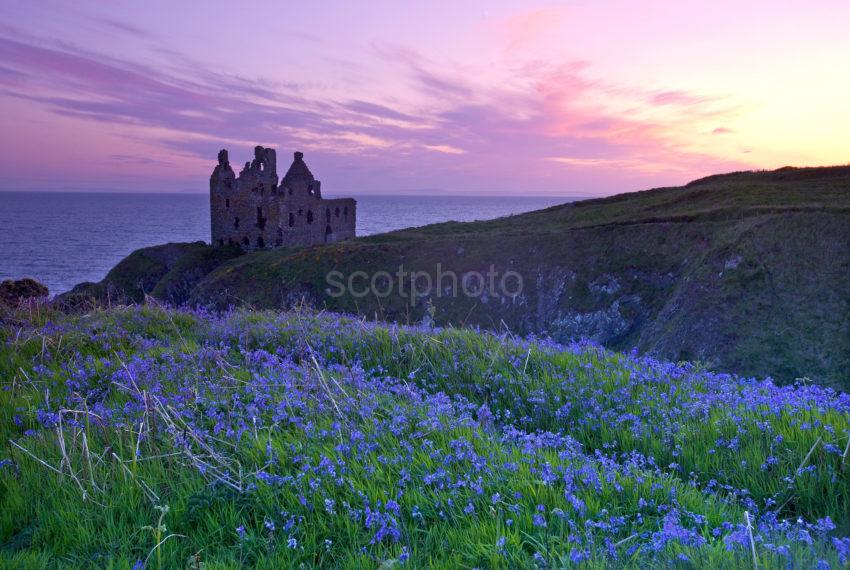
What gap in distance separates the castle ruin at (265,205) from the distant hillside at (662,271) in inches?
659

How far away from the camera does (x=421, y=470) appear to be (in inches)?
184

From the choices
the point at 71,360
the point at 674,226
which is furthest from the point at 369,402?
the point at 674,226

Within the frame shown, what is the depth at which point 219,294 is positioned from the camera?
54812mm

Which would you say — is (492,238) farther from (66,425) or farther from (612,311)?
(66,425)

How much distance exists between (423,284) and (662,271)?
1825 cm

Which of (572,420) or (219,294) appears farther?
(219,294)

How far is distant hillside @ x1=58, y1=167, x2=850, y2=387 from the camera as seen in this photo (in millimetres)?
23531

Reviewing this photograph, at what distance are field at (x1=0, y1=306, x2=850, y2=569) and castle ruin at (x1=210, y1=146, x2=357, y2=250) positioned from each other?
70933mm

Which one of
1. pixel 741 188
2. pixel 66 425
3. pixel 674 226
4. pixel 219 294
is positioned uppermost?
pixel 741 188

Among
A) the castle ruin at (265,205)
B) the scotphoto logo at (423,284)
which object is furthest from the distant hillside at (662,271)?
the castle ruin at (265,205)

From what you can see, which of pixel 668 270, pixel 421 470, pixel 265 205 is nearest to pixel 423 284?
pixel 668 270

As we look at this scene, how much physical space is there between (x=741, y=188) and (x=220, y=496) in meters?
50.0

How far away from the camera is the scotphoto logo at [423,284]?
4075 centimetres

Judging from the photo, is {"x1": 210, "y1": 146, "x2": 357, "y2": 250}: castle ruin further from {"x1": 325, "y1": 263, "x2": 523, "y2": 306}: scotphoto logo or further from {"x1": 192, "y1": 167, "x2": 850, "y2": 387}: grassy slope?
{"x1": 325, "y1": 263, "x2": 523, "y2": 306}: scotphoto logo
